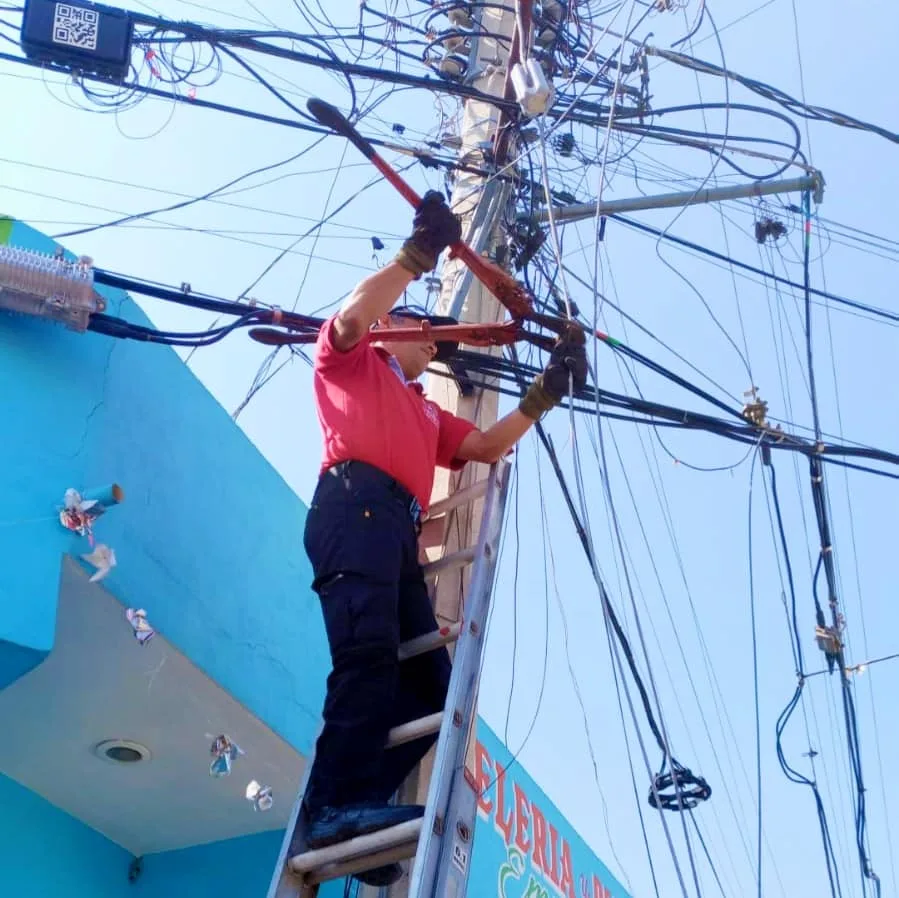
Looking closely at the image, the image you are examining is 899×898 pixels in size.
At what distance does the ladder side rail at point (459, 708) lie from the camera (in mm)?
3467

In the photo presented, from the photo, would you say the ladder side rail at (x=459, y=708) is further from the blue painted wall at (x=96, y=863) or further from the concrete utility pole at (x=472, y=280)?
the blue painted wall at (x=96, y=863)

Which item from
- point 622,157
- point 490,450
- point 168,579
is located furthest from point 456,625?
point 622,157

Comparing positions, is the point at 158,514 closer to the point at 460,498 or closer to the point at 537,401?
the point at 460,498

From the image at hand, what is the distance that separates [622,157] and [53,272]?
14.0ft

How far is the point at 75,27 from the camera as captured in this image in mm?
6906

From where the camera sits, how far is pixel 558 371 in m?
4.58

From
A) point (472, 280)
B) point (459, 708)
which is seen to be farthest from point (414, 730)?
point (472, 280)

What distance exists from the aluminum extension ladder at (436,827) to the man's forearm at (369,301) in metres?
0.98

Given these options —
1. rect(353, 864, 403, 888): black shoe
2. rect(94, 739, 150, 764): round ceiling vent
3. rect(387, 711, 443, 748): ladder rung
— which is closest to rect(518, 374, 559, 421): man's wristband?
rect(387, 711, 443, 748): ladder rung

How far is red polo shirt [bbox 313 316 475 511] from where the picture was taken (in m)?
4.29

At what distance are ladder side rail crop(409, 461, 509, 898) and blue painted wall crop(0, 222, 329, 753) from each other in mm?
1417

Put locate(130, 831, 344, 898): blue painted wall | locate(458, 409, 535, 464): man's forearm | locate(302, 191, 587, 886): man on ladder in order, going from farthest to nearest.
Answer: locate(130, 831, 344, 898): blue painted wall, locate(458, 409, 535, 464): man's forearm, locate(302, 191, 587, 886): man on ladder

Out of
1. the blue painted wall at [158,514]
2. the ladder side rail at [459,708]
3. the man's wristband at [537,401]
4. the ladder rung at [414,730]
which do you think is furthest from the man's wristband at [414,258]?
the blue painted wall at [158,514]

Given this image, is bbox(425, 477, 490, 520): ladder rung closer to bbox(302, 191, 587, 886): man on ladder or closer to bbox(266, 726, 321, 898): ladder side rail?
bbox(302, 191, 587, 886): man on ladder
